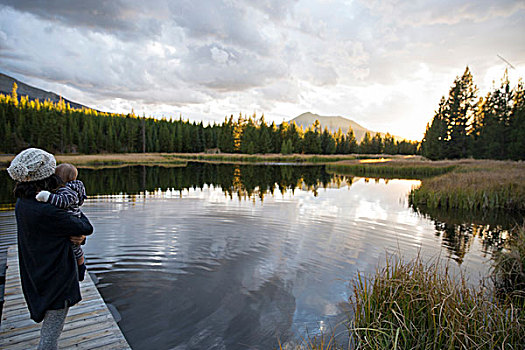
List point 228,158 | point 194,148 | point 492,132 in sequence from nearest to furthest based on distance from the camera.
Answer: point 492,132 < point 228,158 < point 194,148

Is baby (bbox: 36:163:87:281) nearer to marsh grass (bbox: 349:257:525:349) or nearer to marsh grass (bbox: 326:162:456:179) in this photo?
marsh grass (bbox: 349:257:525:349)

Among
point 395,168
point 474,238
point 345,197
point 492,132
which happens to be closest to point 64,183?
point 474,238

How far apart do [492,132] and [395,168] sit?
16.8 metres

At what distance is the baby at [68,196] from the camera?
2.66 meters

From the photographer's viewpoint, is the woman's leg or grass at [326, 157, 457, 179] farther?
grass at [326, 157, 457, 179]

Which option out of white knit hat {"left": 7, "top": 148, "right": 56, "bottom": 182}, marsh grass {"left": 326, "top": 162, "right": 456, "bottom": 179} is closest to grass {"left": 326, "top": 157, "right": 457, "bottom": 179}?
marsh grass {"left": 326, "top": 162, "right": 456, "bottom": 179}

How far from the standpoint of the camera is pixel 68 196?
2.82 metres

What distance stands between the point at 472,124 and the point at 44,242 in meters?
56.1

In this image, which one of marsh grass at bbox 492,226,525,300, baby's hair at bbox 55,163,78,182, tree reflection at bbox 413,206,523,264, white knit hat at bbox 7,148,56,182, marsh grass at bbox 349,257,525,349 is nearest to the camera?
white knit hat at bbox 7,148,56,182

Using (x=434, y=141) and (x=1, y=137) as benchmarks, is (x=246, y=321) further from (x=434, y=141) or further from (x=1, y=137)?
(x=1, y=137)

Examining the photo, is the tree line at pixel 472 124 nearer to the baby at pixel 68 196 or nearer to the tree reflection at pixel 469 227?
the tree reflection at pixel 469 227

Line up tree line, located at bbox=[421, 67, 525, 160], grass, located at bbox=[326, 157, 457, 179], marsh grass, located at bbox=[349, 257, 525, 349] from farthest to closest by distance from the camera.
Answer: tree line, located at bbox=[421, 67, 525, 160] < grass, located at bbox=[326, 157, 457, 179] < marsh grass, located at bbox=[349, 257, 525, 349]

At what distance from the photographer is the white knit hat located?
8.46 ft

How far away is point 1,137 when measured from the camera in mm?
62125
